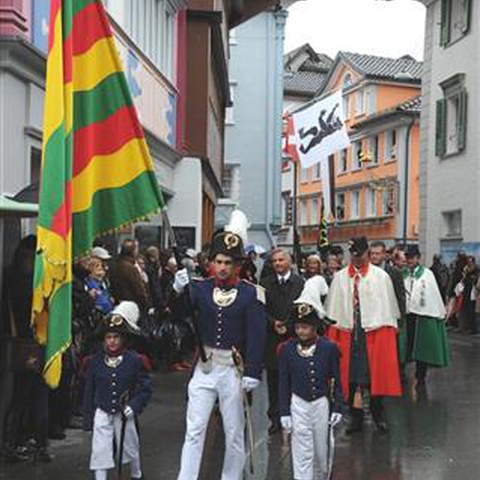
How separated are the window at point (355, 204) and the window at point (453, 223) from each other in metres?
30.5

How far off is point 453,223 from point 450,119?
2969 mm

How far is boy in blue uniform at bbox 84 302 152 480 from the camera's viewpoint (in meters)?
7.09

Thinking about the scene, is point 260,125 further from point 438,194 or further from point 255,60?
point 438,194

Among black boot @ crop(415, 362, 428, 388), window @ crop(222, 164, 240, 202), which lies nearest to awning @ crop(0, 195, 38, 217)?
black boot @ crop(415, 362, 428, 388)

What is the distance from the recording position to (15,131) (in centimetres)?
1002

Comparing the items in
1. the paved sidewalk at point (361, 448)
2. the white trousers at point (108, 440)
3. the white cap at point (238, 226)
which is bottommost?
the paved sidewalk at point (361, 448)

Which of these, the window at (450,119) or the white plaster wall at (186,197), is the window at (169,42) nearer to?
the white plaster wall at (186,197)

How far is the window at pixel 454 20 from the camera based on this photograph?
2730 centimetres

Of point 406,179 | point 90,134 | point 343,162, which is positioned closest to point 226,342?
point 90,134

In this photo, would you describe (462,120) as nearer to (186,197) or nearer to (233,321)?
(186,197)

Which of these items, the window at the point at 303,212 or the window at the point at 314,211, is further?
Result: the window at the point at 303,212

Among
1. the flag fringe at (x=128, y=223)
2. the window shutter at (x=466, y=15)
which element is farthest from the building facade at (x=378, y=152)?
the flag fringe at (x=128, y=223)

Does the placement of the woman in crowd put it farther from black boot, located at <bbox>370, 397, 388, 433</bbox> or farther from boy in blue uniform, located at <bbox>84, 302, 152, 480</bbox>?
black boot, located at <bbox>370, 397, 388, 433</bbox>

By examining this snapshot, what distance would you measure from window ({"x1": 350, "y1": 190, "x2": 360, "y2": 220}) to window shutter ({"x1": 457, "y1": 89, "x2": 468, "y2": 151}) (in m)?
32.1
